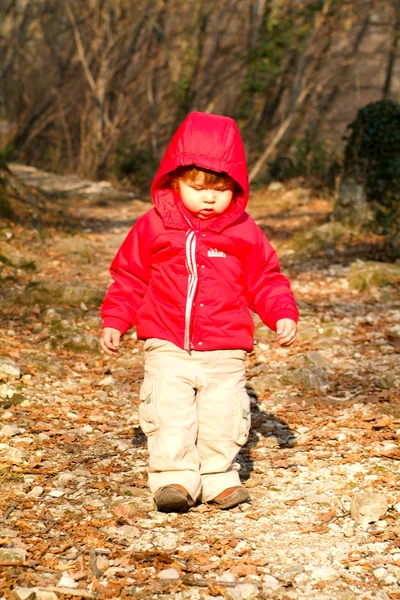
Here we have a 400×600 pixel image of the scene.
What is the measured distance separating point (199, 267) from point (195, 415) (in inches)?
26.1

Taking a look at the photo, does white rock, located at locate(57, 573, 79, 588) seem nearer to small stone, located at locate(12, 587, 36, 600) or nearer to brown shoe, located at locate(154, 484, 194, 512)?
small stone, located at locate(12, 587, 36, 600)

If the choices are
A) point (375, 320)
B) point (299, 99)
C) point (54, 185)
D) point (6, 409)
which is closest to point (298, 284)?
point (375, 320)

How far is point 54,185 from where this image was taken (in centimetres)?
1379

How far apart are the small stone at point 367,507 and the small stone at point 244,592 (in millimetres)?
745

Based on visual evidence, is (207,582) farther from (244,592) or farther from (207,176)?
(207,176)

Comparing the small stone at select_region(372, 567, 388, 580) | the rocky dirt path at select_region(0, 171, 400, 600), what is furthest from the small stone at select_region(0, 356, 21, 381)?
the small stone at select_region(372, 567, 388, 580)

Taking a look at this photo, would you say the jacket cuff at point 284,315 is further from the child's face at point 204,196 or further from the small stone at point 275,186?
the small stone at point 275,186

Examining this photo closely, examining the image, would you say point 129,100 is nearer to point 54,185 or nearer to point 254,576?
point 54,185

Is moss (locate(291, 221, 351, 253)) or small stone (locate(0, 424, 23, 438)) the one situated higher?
small stone (locate(0, 424, 23, 438))

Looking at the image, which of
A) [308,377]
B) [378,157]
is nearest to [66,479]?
[308,377]

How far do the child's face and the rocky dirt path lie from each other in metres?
1.32

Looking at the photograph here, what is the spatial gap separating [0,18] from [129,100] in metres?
4.22

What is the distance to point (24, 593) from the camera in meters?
2.48

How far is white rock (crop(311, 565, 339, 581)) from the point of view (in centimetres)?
275
